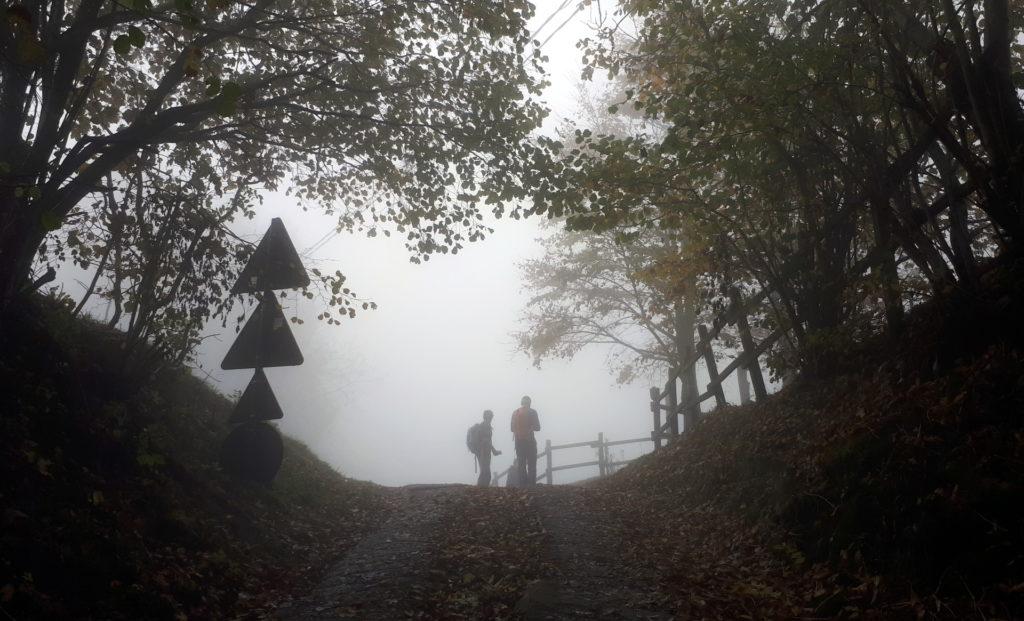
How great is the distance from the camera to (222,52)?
340 inches

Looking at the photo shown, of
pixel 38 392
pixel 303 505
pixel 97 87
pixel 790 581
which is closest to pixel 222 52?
pixel 97 87

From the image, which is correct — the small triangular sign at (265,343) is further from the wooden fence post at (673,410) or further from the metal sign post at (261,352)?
the wooden fence post at (673,410)

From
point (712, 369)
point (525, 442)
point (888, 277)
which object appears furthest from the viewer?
point (525, 442)

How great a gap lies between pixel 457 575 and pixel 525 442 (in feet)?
35.4

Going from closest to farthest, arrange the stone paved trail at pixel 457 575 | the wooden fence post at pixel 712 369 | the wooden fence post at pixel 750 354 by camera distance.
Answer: the stone paved trail at pixel 457 575 → the wooden fence post at pixel 750 354 → the wooden fence post at pixel 712 369

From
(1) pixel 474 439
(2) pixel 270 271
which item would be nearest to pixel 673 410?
(1) pixel 474 439

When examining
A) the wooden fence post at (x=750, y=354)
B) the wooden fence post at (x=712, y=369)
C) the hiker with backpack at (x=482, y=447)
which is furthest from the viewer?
the hiker with backpack at (x=482, y=447)

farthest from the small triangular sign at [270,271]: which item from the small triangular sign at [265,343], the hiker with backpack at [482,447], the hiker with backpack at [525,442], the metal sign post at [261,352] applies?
the hiker with backpack at [482,447]

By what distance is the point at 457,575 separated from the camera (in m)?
5.88

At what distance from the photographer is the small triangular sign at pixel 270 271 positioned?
7.42 m

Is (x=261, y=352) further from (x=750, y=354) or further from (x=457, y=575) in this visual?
(x=750, y=354)

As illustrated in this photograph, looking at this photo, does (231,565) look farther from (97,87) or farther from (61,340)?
(97,87)

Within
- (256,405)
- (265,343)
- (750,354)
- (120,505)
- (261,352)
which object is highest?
(750,354)

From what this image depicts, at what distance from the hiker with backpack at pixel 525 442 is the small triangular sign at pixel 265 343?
378 inches
